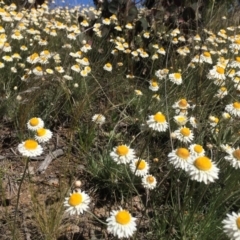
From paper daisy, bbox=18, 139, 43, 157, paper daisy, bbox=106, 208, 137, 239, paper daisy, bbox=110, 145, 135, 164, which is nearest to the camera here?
paper daisy, bbox=106, 208, 137, 239

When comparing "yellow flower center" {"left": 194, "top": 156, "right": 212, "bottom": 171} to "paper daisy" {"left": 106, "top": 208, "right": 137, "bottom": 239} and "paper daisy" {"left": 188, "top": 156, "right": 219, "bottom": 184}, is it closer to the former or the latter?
"paper daisy" {"left": 188, "top": 156, "right": 219, "bottom": 184}

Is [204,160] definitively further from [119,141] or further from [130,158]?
[119,141]

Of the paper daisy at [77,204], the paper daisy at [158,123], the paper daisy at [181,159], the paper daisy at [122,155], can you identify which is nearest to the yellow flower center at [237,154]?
the paper daisy at [181,159]

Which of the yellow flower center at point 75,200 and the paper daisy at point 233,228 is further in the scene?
the yellow flower center at point 75,200

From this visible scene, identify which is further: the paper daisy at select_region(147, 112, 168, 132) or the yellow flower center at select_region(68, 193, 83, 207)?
the paper daisy at select_region(147, 112, 168, 132)

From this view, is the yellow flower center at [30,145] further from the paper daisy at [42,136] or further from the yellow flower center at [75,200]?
the yellow flower center at [75,200]

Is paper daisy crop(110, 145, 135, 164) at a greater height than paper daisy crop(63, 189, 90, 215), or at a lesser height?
greater

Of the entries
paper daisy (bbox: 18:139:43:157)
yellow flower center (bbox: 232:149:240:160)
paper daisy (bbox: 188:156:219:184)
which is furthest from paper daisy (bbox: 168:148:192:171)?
paper daisy (bbox: 18:139:43:157)

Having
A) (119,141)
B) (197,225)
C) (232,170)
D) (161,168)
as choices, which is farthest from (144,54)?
(197,225)

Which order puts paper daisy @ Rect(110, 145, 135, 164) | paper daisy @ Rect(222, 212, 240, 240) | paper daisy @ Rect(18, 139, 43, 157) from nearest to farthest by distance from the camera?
1. paper daisy @ Rect(222, 212, 240, 240)
2. paper daisy @ Rect(18, 139, 43, 157)
3. paper daisy @ Rect(110, 145, 135, 164)

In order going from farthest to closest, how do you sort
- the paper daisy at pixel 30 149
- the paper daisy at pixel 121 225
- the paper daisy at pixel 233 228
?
the paper daisy at pixel 30 149, the paper daisy at pixel 121 225, the paper daisy at pixel 233 228

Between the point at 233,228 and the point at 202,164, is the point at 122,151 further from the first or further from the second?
the point at 233,228

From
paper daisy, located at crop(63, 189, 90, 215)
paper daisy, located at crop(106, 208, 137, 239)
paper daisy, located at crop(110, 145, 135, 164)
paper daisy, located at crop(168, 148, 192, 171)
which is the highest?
paper daisy, located at crop(110, 145, 135, 164)

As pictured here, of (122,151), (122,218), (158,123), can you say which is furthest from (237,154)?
(122,218)
